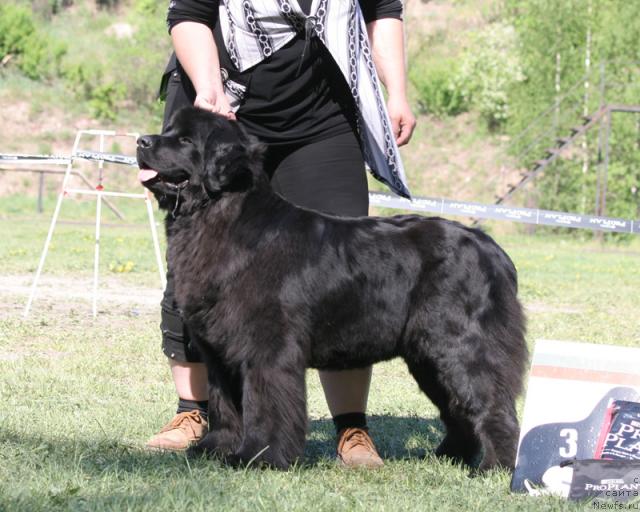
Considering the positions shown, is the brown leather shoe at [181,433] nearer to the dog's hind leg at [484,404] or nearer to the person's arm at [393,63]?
the dog's hind leg at [484,404]

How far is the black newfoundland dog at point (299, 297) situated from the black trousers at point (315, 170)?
1.19ft

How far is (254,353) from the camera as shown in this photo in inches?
151

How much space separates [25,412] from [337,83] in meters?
2.18

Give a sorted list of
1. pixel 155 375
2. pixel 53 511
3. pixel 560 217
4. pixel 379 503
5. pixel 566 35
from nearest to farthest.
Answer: pixel 53 511 → pixel 379 503 → pixel 155 375 → pixel 560 217 → pixel 566 35

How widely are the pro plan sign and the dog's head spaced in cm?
139

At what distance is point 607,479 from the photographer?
11.2 feet

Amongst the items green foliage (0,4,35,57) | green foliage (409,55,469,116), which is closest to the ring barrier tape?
green foliage (409,55,469,116)

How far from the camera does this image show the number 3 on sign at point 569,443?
3566mm

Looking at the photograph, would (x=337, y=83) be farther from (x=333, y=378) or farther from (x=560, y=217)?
(x=560, y=217)

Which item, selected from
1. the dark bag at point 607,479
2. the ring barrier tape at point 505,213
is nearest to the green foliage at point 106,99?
the ring barrier tape at point 505,213

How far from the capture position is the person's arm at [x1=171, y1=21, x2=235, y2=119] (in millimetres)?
4082

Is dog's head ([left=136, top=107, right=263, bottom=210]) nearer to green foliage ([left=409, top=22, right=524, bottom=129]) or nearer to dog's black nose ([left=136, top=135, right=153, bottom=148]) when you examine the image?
dog's black nose ([left=136, top=135, right=153, bottom=148])

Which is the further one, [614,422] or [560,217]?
[560,217]

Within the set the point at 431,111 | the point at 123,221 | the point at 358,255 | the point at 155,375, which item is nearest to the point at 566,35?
the point at 431,111
